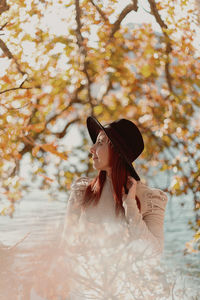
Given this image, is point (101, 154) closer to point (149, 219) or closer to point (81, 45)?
point (149, 219)

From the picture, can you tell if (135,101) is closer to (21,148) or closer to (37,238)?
(21,148)

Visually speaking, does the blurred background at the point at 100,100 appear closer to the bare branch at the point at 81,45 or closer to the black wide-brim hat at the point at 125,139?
the bare branch at the point at 81,45

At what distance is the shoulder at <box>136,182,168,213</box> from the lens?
4.76 feet

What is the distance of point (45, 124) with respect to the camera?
8.07 feet

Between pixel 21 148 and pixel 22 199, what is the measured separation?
33 centimetres

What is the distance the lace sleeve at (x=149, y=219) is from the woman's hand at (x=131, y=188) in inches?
0.7

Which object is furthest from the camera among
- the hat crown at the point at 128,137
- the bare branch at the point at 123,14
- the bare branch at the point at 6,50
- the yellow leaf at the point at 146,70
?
the yellow leaf at the point at 146,70

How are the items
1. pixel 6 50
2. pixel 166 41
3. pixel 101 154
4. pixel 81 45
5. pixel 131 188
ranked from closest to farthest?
pixel 131 188 → pixel 101 154 → pixel 6 50 → pixel 81 45 → pixel 166 41

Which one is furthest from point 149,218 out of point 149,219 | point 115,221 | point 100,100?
point 100,100

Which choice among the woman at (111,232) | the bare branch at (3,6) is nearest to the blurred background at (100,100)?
the bare branch at (3,6)

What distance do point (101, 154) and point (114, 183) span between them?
12 cm

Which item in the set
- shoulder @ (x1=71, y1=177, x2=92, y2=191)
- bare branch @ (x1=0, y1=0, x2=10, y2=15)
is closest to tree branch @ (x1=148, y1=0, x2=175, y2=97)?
bare branch @ (x1=0, y1=0, x2=10, y2=15)

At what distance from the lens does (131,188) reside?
1.36 m

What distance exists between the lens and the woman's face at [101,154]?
1460mm
